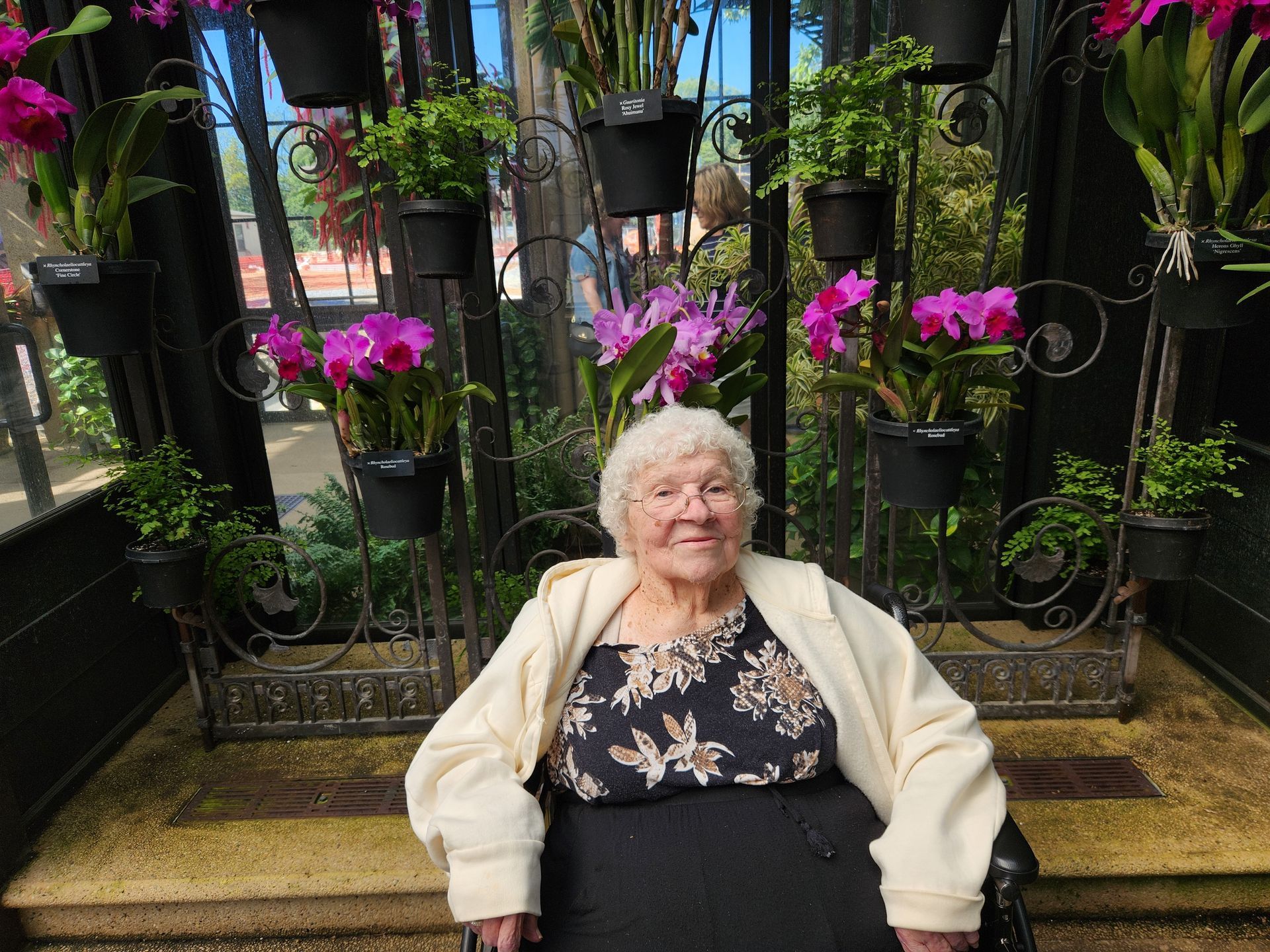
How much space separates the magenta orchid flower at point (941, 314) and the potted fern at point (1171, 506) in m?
0.80

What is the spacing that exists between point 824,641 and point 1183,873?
122 cm

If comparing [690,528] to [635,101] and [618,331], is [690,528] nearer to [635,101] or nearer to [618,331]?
[618,331]

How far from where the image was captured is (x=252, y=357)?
2.19m

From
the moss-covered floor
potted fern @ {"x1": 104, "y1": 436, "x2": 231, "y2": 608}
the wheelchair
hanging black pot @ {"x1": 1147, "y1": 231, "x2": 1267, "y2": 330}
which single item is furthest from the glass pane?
hanging black pot @ {"x1": 1147, "y1": 231, "x2": 1267, "y2": 330}

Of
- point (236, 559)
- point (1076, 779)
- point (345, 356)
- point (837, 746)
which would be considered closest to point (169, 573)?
point (236, 559)

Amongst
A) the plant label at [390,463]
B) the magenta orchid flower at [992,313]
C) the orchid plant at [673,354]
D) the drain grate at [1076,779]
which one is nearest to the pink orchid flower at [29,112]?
the plant label at [390,463]

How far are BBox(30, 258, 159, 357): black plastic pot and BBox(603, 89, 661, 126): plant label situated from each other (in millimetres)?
1184

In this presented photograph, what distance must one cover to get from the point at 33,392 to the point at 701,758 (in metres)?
2.07

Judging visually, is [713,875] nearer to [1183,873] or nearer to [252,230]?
[1183,873]

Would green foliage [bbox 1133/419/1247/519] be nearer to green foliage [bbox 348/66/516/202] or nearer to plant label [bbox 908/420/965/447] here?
plant label [bbox 908/420/965/447]

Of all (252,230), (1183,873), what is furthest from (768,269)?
(1183,873)

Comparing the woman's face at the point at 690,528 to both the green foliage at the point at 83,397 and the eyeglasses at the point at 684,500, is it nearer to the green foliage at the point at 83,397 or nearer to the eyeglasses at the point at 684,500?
the eyeglasses at the point at 684,500

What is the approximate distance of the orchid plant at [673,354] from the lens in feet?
5.69

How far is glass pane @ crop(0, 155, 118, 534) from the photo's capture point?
7.00 feet
